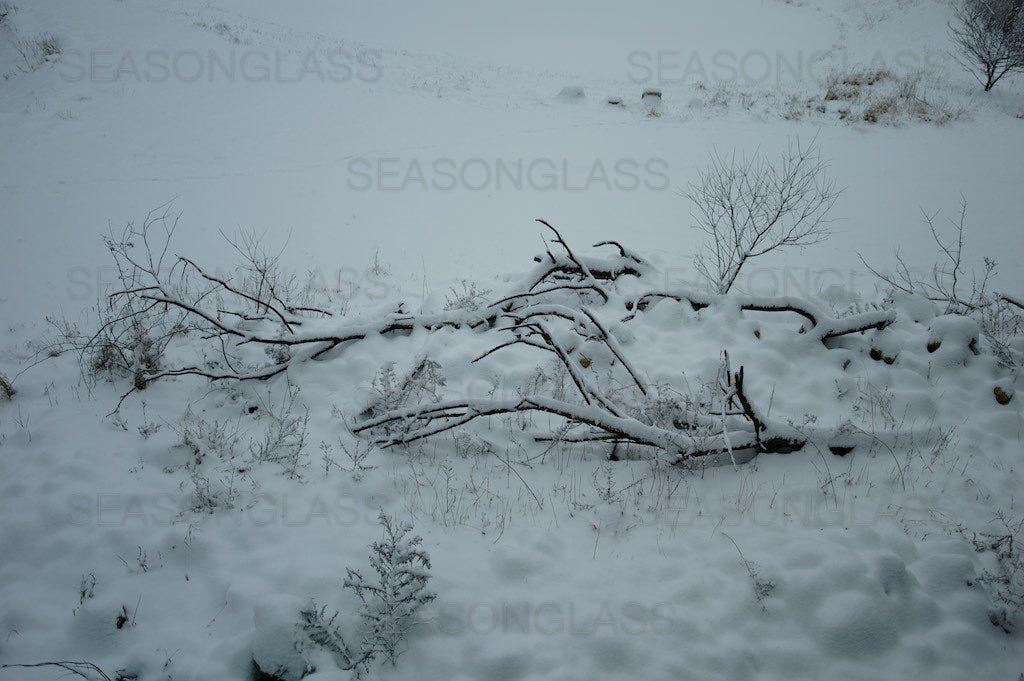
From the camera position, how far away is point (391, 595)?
263 cm

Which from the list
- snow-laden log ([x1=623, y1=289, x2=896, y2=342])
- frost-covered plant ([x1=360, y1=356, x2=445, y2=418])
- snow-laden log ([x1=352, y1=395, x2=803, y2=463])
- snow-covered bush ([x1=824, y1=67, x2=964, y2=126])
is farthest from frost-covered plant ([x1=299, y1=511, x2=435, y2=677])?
snow-covered bush ([x1=824, y1=67, x2=964, y2=126])

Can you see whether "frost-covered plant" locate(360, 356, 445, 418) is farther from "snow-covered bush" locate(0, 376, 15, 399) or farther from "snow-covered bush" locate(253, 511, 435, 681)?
"snow-covered bush" locate(0, 376, 15, 399)

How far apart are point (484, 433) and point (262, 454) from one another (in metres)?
1.74

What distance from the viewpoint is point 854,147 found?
12.9 m

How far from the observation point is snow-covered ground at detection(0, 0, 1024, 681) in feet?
8.43

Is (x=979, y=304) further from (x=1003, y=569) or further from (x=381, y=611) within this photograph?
(x=381, y=611)

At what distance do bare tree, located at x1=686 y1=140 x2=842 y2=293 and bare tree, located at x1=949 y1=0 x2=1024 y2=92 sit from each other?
11.1m

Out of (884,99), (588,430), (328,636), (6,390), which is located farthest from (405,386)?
(884,99)

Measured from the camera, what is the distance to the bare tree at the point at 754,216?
269 inches

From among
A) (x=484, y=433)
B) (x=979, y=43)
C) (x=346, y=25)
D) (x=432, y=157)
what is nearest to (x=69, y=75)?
(x=432, y=157)

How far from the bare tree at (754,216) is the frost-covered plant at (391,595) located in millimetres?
5404

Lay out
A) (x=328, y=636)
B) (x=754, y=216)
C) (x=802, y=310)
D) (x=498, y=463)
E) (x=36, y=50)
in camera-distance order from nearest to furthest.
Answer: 1. (x=328, y=636)
2. (x=498, y=463)
3. (x=802, y=310)
4. (x=754, y=216)
5. (x=36, y=50)

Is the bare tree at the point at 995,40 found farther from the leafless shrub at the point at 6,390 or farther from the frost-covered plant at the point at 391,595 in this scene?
the leafless shrub at the point at 6,390

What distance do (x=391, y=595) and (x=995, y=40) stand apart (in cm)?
2548
